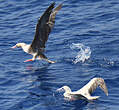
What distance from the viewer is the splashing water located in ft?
54.9

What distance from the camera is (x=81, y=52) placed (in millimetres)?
17281

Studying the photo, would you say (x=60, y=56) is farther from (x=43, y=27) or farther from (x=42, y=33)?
(x=43, y=27)

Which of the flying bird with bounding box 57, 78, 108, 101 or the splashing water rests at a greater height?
the splashing water

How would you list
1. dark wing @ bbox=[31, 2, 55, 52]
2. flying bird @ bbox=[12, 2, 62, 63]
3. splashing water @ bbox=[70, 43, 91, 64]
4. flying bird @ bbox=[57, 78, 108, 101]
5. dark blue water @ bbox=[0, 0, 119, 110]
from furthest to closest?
splashing water @ bbox=[70, 43, 91, 64]
flying bird @ bbox=[12, 2, 62, 63]
dark wing @ bbox=[31, 2, 55, 52]
dark blue water @ bbox=[0, 0, 119, 110]
flying bird @ bbox=[57, 78, 108, 101]

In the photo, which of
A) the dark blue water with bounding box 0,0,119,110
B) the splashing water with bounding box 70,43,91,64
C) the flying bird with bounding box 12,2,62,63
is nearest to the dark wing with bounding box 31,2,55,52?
the flying bird with bounding box 12,2,62,63

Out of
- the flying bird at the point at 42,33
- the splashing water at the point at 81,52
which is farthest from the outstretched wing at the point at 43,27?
the splashing water at the point at 81,52

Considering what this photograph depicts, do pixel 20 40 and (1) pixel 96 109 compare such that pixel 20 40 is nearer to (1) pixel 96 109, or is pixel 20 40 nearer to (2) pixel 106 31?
(2) pixel 106 31

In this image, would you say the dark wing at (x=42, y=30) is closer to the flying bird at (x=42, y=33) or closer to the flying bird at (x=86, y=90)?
the flying bird at (x=42, y=33)

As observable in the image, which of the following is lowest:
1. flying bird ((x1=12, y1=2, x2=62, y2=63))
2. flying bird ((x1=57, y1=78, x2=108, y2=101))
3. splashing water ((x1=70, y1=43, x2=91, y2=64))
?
flying bird ((x1=57, y1=78, x2=108, y2=101))

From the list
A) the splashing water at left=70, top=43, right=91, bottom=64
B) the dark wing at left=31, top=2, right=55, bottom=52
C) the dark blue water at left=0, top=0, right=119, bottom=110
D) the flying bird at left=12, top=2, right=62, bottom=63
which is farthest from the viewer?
the splashing water at left=70, top=43, right=91, bottom=64

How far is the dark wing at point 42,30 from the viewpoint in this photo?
1468cm

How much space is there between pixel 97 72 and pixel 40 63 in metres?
2.92

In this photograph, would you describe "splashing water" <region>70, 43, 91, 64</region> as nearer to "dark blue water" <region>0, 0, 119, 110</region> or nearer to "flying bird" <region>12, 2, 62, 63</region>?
"dark blue water" <region>0, 0, 119, 110</region>

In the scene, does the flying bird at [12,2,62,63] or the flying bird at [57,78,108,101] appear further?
the flying bird at [12,2,62,63]
